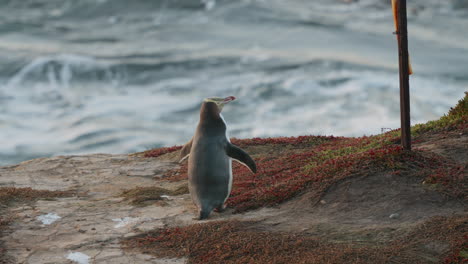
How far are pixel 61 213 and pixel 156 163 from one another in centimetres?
697

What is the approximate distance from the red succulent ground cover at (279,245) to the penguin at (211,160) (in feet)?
3.30

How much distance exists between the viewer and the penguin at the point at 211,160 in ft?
32.9

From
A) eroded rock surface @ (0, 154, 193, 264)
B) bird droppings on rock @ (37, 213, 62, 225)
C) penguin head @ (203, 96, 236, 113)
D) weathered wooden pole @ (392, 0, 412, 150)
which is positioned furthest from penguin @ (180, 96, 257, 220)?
weathered wooden pole @ (392, 0, 412, 150)

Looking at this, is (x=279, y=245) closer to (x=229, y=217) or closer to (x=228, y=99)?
(x=229, y=217)

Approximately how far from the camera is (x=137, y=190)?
1261cm

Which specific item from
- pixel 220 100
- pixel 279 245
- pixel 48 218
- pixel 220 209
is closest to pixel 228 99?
pixel 220 100

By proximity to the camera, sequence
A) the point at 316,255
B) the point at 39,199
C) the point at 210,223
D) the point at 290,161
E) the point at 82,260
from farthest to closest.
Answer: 1. the point at 290,161
2. the point at 39,199
3. the point at 210,223
4. the point at 82,260
5. the point at 316,255

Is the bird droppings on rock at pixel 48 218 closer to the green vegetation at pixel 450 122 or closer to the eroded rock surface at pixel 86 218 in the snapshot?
the eroded rock surface at pixel 86 218

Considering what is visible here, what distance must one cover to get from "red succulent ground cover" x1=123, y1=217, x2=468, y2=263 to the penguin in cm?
101

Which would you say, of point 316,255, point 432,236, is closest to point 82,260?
point 316,255

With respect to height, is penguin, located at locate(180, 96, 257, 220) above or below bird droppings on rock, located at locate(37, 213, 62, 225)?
above

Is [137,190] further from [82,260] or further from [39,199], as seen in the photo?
[82,260]

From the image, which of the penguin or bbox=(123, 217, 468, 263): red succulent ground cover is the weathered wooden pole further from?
the penguin

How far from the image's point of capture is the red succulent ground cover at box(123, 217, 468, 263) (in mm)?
7371
